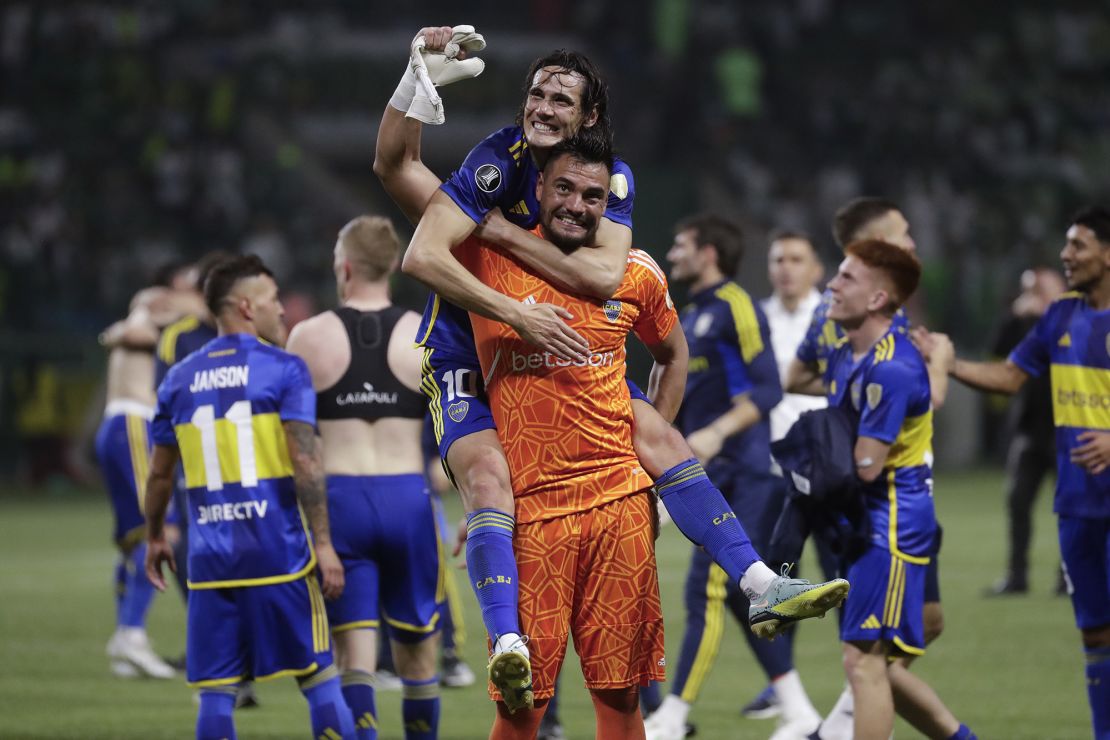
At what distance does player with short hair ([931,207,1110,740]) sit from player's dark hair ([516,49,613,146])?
214cm

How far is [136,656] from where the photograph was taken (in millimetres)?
10203

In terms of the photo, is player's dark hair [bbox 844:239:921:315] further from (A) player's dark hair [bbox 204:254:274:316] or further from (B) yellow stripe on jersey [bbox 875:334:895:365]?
(A) player's dark hair [bbox 204:254:274:316]

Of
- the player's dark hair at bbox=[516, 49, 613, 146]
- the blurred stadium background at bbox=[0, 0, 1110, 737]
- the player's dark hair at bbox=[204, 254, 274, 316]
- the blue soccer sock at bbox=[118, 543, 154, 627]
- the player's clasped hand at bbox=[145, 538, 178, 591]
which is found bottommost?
the blue soccer sock at bbox=[118, 543, 154, 627]

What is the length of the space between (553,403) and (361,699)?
240 cm

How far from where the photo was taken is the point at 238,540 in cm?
641

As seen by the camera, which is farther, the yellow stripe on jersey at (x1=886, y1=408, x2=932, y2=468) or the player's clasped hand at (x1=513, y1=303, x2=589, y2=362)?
the yellow stripe on jersey at (x1=886, y1=408, x2=932, y2=468)

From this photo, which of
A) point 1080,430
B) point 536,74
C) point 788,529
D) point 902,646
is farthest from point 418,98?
point 1080,430

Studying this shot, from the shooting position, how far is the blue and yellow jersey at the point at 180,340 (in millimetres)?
9906

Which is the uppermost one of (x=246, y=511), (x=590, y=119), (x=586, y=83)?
(x=586, y=83)

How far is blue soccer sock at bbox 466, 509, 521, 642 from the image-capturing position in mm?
4934

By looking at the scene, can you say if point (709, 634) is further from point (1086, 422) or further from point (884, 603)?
point (1086, 422)

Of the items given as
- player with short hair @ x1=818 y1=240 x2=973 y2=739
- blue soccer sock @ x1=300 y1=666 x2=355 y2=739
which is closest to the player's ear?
player with short hair @ x1=818 y1=240 x2=973 y2=739

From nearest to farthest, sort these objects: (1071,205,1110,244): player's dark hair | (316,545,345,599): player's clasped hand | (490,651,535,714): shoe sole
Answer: (490,651,535,714): shoe sole < (316,545,345,599): player's clasped hand < (1071,205,1110,244): player's dark hair

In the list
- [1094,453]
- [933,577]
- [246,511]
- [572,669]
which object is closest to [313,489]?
[246,511]
